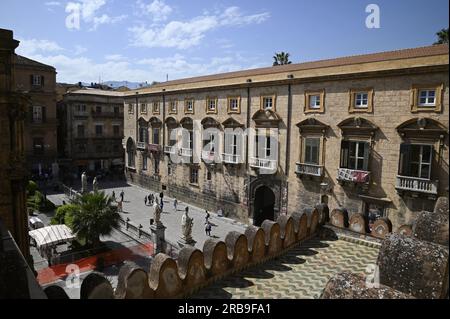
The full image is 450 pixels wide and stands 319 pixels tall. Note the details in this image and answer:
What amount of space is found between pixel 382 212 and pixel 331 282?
1851cm

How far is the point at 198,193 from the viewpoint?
33.6 meters

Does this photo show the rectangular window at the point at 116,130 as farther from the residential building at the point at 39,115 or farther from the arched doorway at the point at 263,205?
the arched doorway at the point at 263,205

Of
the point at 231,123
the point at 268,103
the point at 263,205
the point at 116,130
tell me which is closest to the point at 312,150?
the point at 268,103

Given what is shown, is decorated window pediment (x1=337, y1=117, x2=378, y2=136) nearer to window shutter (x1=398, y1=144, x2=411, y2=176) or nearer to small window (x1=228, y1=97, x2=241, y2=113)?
window shutter (x1=398, y1=144, x2=411, y2=176)

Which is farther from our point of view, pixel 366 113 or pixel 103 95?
pixel 103 95

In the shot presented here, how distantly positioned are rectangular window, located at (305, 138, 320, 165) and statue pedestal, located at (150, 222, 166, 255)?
11.2 metres

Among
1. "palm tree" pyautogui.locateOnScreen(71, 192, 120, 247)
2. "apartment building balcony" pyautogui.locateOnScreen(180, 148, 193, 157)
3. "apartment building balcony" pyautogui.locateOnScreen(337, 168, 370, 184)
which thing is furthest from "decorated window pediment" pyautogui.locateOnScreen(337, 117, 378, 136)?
"apartment building balcony" pyautogui.locateOnScreen(180, 148, 193, 157)

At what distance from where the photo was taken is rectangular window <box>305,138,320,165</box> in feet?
75.5

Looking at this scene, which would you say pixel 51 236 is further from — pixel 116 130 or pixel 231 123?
pixel 116 130

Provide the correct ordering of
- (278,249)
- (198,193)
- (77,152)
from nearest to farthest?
(278,249) < (198,193) < (77,152)

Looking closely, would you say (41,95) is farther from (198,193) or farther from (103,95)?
(198,193)

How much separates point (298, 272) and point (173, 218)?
21794mm

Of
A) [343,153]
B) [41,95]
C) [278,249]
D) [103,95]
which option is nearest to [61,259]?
[278,249]

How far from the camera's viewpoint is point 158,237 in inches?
810
